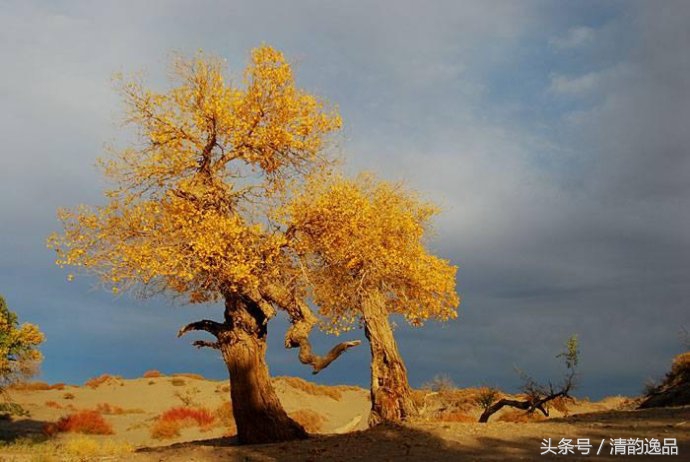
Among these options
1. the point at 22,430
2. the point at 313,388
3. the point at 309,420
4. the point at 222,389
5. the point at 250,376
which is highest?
the point at 250,376

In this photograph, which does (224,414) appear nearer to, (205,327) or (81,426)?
(81,426)

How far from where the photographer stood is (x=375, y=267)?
70.5ft

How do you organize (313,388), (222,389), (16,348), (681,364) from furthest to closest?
(313,388) → (222,389) → (681,364) → (16,348)

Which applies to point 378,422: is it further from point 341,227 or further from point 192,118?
point 192,118

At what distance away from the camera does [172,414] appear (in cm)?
4169

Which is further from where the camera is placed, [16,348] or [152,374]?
[152,374]

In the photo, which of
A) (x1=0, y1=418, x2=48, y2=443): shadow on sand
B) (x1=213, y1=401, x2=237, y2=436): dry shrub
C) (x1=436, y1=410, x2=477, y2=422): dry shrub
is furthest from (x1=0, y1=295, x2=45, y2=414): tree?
(x1=436, y1=410, x2=477, y2=422): dry shrub

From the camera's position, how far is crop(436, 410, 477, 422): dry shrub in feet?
104

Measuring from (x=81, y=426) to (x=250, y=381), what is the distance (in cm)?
2348

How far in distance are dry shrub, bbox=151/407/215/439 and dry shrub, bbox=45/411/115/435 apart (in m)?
3.06

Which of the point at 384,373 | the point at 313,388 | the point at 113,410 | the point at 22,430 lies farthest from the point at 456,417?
the point at 113,410

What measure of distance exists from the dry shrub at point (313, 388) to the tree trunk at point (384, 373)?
115 feet

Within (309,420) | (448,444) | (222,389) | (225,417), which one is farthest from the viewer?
(222,389)

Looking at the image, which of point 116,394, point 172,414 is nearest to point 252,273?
point 172,414
